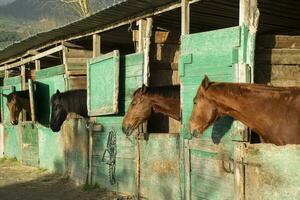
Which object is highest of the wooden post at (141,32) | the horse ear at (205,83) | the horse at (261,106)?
the wooden post at (141,32)

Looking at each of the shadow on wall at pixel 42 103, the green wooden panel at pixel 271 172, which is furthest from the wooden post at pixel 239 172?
the shadow on wall at pixel 42 103

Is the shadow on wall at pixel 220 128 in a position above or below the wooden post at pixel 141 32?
below

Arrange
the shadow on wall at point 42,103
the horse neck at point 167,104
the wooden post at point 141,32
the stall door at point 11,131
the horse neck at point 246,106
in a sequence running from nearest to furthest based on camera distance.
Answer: the horse neck at point 246,106, the horse neck at point 167,104, the wooden post at point 141,32, the shadow on wall at point 42,103, the stall door at point 11,131

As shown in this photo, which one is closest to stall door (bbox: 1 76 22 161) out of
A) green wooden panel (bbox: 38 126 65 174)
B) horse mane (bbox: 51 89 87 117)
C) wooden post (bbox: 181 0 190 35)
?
green wooden panel (bbox: 38 126 65 174)

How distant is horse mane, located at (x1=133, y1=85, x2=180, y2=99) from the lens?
7.11 m

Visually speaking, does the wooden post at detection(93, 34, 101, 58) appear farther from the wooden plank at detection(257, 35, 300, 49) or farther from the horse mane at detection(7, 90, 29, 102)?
the wooden plank at detection(257, 35, 300, 49)

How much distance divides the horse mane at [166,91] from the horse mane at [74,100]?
272 centimetres

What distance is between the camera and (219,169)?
5785 mm

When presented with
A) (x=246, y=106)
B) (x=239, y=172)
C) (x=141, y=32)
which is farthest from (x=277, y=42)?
(x=141, y=32)

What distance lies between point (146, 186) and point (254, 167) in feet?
9.00

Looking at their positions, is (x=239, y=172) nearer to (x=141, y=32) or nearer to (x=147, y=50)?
(x=147, y=50)

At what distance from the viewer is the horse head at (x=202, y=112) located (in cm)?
543

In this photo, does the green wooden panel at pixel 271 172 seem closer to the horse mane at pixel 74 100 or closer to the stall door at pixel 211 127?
the stall door at pixel 211 127

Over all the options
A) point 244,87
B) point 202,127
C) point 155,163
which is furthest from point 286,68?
point 155,163
